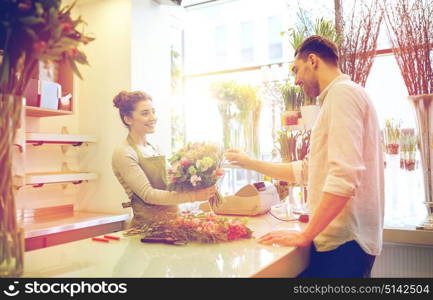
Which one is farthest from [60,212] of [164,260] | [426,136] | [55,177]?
[426,136]

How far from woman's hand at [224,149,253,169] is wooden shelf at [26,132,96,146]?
1.85m

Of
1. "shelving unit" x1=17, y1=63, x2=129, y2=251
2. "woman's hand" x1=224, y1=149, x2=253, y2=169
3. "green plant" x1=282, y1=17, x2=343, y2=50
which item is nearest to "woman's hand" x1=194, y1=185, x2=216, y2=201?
"woman's hand" x1=224, y1=149, x2=253, y2=169

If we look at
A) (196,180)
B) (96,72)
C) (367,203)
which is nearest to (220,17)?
(96,72)

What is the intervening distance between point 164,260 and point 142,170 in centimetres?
101

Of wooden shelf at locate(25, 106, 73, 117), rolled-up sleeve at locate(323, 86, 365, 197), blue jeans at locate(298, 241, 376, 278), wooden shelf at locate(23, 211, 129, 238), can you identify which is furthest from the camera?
wooden shelf at locate(25, 106, 73, 117)

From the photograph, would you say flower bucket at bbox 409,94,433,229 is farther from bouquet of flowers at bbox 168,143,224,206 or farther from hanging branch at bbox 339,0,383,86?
bouquet of flowers at bbox 168,143,224,206

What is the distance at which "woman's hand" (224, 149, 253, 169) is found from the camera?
215 cm

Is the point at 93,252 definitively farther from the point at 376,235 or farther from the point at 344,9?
the point at 344,9

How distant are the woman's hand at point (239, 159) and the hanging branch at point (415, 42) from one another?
4.69 ft

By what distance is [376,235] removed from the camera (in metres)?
1.53

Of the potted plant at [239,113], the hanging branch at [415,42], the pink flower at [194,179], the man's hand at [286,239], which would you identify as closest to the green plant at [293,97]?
the potted plant at [239,113]

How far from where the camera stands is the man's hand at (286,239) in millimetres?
1517

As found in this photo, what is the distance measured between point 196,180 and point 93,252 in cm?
54

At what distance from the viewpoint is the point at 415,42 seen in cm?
271
